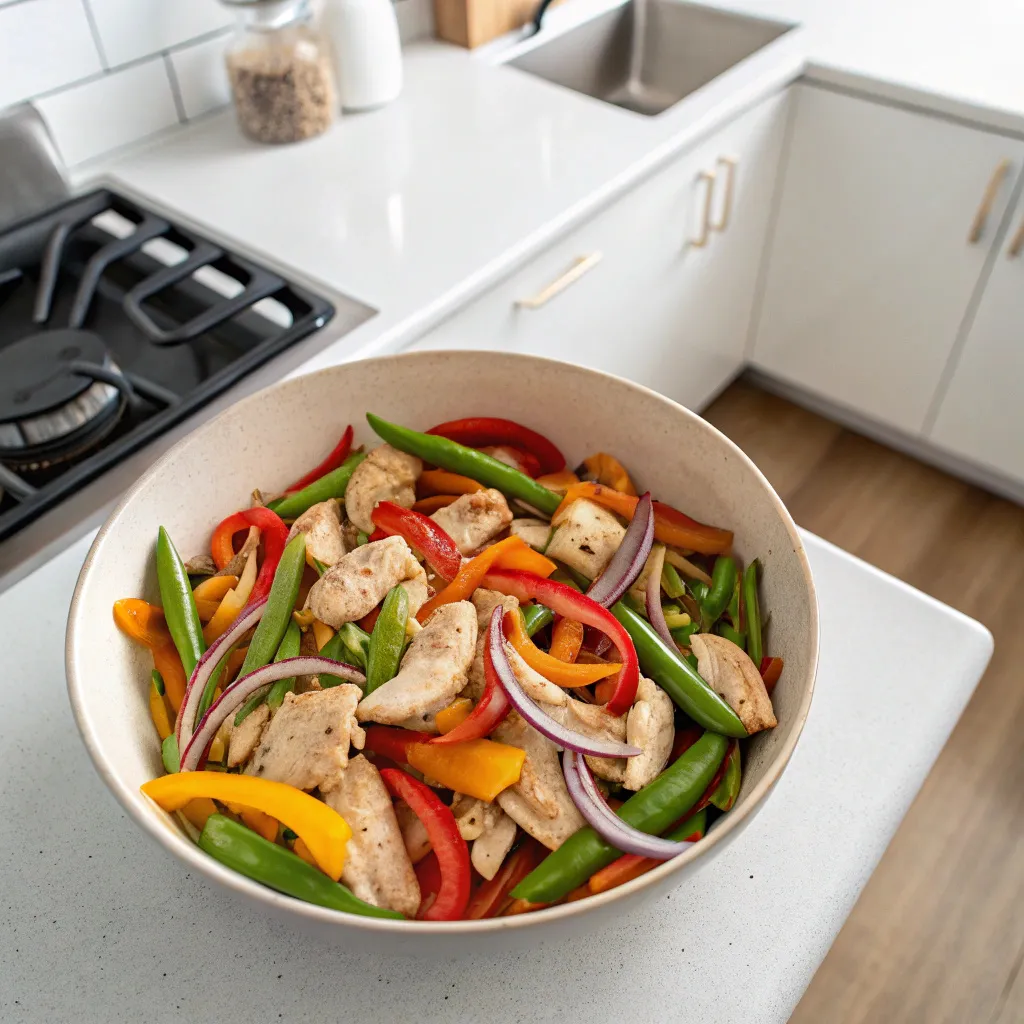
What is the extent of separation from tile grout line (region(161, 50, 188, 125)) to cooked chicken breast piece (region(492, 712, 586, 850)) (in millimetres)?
1252

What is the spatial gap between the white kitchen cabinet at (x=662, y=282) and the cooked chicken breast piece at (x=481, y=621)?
1.71 feet

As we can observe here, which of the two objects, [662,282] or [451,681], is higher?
[451,681]

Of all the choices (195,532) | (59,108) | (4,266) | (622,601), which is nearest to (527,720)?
(622,601)

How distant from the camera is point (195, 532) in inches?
28.2

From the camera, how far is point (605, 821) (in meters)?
0.54

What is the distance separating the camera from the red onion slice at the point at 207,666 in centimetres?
60

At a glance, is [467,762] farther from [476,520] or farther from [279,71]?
[279,71]

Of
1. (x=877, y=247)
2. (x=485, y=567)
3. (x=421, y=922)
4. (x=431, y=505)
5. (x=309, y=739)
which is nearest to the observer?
(x=421, y=922)

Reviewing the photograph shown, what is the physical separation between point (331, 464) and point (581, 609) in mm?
280

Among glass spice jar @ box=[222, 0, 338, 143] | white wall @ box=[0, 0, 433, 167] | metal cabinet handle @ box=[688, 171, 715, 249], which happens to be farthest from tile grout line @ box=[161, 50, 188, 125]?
metal cabinet handle @ box=[688, 171, 715, 249]

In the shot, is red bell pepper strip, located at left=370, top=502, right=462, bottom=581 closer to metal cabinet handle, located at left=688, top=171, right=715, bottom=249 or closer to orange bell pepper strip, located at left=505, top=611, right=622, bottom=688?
orange bell pepper strip, located at left=505, top=611, right=622, bottom=688

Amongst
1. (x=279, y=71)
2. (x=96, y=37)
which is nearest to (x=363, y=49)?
(x=279, y=71)

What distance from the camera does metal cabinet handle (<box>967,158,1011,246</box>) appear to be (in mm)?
1559

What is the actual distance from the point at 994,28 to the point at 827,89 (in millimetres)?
398
